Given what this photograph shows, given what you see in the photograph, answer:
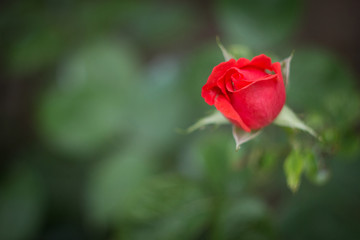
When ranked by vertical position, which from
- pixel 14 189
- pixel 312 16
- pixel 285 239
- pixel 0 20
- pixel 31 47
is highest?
pixel 0 20

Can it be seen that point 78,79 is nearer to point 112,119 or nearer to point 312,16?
point 112,119

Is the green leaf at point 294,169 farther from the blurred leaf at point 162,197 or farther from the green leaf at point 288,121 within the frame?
the blurred leaf at point 162,197

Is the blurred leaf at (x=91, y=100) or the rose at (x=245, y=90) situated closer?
the rose at (x=245, y=90)

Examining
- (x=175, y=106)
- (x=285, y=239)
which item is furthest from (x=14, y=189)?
(x=285, y=239)

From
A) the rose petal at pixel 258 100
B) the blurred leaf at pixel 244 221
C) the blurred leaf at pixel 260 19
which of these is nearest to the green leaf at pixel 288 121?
the rose petal at pixel 258 100

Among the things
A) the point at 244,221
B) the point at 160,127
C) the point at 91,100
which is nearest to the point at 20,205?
the point at 91,100

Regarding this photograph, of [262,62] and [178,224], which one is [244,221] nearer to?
[178,224]
